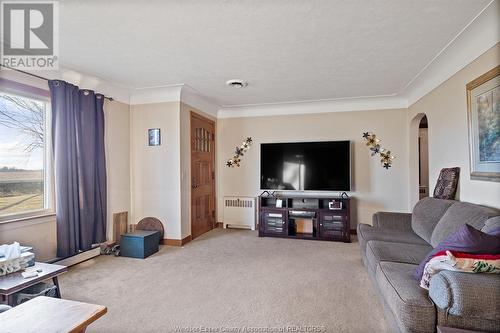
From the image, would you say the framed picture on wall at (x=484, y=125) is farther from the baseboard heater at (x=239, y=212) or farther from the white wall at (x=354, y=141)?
the baseboard heater at (x=239, y=212)

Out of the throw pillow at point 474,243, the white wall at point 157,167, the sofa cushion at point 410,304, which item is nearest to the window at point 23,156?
the white wall at point 157,167

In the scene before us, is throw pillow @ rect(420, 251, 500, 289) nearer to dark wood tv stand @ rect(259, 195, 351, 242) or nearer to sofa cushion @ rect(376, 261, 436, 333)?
sofa cushion @ rect(376, 261, 436, 333)

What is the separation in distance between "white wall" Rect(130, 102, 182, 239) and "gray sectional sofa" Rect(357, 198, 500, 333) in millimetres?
2770

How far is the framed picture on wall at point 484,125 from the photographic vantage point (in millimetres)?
2154

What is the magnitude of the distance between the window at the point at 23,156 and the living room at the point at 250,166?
0.7 inches

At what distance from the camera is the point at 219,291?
257cm

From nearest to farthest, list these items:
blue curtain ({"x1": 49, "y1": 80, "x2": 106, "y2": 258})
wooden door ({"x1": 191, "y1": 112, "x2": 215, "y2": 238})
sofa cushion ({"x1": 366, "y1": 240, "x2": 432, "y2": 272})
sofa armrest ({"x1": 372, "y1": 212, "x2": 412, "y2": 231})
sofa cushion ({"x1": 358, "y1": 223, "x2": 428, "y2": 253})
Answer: sofa cushion ({"x1": 366, "y1": 240, "x2": 432, "y2": 272}), sofa cushion ({"x1": 358, "y1": 223, "x2": 428, "y2": 253}), blue curtain ({"x1": 49, "y1": 80, "x2": 106, "y2": 258}), sofa armrest ({"x1": 372, "y1": 212, "x2": 412, "y2": 231}), wooden door ({"x1": 191, "y1": 112, "x2": 215, "y2": 238})

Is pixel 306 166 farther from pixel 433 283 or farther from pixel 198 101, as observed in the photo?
pixel 433 283

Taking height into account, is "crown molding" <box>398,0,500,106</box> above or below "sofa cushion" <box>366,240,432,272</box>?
above

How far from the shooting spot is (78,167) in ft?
10.7

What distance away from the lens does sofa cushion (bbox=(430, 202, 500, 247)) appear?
6.50 ft

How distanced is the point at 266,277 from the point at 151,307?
119cm

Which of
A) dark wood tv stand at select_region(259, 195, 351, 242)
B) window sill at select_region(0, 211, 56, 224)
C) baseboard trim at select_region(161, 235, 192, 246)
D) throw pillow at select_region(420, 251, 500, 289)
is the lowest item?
baseboard trim at select_region(161, 235, 192, 246)

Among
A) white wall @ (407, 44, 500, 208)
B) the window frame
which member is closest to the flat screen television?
white wall @ (407, 44, 500, 208)
